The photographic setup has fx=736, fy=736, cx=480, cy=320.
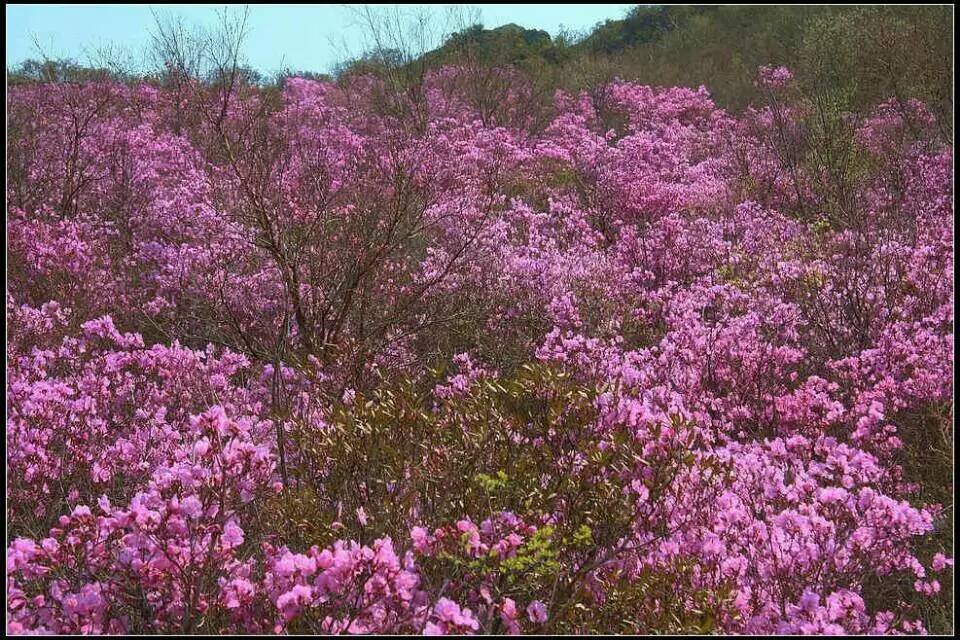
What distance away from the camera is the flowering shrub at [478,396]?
9.45 ft

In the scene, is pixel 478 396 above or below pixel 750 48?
below

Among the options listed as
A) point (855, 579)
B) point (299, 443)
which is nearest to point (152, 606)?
point (299, 443)

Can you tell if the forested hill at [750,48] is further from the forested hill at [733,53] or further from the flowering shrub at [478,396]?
the flowering shrub at [478,396]

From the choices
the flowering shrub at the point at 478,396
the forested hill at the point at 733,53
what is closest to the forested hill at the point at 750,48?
the forested hill at the point at 733,53

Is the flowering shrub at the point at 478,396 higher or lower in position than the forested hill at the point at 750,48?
lower

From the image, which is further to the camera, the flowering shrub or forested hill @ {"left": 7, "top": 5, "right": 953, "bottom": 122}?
forested hill @ {"left": 7, "top": 5, "right": 953, "bottom": 122}

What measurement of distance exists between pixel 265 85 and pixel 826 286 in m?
17.3

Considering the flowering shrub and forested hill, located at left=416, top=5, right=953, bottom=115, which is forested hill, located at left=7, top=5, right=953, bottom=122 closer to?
forested hill, located at left=416, top=5, right=953, bottom=115

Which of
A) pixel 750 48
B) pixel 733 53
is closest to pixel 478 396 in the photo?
pixel 750 48

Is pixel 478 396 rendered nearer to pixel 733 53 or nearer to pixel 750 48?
pixel 750 48

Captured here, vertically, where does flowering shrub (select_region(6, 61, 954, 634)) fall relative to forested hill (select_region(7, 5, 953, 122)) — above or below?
below

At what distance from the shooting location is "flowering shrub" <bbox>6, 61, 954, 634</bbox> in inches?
113

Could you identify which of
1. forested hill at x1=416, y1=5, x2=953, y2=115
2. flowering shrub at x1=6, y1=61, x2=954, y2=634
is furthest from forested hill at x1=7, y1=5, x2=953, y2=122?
flowering shrub at x1=6, y1=61, x2=954, y2=634

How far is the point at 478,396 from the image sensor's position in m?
3.76
